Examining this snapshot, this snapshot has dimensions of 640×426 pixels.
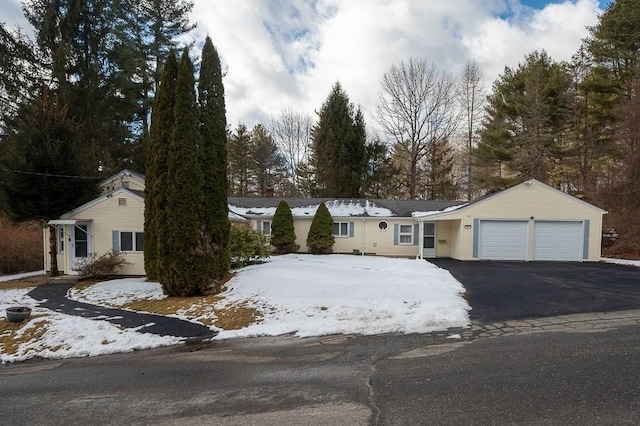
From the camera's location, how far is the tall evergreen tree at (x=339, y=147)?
28.8 metres

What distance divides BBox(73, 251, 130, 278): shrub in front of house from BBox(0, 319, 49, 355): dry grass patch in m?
5.56

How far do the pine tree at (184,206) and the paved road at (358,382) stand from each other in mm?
3705

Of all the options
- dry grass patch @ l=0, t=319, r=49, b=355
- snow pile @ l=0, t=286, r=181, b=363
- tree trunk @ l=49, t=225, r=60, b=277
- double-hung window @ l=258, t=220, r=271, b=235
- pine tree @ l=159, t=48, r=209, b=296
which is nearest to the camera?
snow pile @ l=0, t=286, r=181, b=363

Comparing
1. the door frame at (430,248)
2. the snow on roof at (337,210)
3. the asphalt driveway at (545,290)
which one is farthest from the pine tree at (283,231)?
the asphalt driveway at (545,290)

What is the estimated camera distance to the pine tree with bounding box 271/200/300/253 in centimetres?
1938

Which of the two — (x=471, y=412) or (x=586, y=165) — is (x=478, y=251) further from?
(x=471, y=412)

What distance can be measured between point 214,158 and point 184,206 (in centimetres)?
169

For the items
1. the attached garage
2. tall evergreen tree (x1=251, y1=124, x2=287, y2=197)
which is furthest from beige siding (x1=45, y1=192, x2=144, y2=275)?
tall evergreen tree (x1=251, y1=124, x2=287, y2=197)

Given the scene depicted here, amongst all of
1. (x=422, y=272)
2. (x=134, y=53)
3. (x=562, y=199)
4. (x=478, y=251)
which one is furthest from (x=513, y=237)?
(x=134, y=53)

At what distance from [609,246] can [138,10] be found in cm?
3171

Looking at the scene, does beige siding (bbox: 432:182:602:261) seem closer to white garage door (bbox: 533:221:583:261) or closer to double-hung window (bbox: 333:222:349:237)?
white garage door (bbox: 533:221:583:261)

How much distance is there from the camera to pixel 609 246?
18.9 m

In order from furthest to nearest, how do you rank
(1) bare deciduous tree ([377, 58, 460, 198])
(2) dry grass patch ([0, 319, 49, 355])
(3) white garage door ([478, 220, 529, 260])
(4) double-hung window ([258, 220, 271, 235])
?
(1) bare deciduous tree ([377, 58, 460, 198])
(4) double-hung window ([258, 220, 271, 235])
(3) white garage door ([478, 220, 529, 260])
(2) dry grass patch ([0, 319, 49, 355])

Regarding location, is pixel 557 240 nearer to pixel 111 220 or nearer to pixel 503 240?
pixel 503 240
